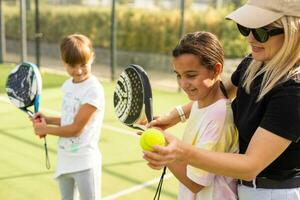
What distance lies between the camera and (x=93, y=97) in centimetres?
279

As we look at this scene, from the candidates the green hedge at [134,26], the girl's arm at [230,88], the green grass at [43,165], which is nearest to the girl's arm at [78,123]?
the girl's arm at [230,88]

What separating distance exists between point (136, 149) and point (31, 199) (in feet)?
5.84

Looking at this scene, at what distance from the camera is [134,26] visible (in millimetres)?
13609

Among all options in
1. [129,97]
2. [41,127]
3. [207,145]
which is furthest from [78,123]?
[207,145]

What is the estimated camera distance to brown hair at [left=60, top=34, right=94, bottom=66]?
280cm

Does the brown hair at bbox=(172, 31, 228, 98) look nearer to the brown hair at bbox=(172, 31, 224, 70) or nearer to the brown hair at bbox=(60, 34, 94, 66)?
the brown hair at bbox=(172, 31, 224, 70)

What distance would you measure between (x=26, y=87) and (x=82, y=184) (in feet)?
2.65

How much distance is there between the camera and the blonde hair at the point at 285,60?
150 centimetres

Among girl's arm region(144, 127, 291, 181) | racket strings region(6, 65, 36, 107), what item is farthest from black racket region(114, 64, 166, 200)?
racket strings region(6, 65, 36, 107)

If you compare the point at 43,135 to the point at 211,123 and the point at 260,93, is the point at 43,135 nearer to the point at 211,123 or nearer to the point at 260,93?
the point at 211,123

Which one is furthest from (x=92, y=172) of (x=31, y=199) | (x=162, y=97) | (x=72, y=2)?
(x=72, y=2)

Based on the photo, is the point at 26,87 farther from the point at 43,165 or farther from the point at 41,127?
the point at 43,165

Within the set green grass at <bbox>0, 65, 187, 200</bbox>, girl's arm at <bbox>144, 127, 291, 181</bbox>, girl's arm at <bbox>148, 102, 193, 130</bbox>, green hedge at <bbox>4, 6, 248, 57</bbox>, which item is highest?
girl's arm at <bbox>144, 127, 291, 181</bbox>

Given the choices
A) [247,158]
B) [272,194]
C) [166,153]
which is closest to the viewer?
[166,153]
